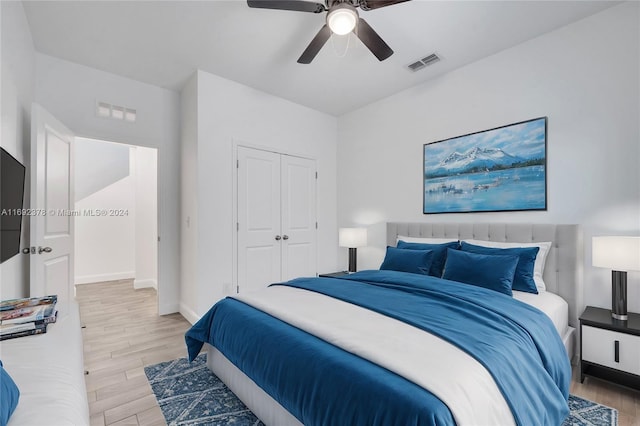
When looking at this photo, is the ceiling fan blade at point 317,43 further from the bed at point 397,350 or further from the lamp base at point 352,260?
the lamp base at point 352,260

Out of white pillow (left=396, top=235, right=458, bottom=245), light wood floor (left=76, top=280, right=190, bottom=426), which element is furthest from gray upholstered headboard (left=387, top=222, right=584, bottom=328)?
light wood floor (left=76, top=280, right=190, bottom=426)

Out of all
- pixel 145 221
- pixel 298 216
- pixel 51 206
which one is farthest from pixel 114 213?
pixel 298 216

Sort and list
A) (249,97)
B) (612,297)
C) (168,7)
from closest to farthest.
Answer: (612,297)
(168,7)
(249,97)

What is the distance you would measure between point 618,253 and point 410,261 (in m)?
1.45

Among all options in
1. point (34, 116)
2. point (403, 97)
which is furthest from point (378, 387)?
point (403, 97)

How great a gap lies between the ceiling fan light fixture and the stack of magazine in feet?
8.06

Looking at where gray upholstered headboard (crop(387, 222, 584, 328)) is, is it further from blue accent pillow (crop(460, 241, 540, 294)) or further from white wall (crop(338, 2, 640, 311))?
blue accent pillow (crop(460, 241, 540, 294))

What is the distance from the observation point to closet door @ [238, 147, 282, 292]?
147 inches

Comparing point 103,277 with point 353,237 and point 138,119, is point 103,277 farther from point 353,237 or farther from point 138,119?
point 353,237

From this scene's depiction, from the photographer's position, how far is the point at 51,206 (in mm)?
2756

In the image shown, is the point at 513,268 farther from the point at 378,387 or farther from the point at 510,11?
the point at 510,11

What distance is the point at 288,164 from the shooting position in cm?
425

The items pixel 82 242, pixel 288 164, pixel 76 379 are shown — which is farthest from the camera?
pixel 82 242

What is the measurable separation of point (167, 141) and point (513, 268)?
3.91 metres
